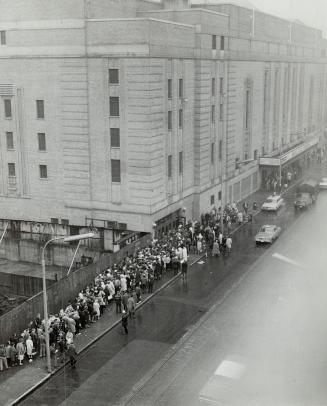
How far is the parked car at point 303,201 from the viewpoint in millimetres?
60956

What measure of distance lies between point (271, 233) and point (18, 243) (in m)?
20.9

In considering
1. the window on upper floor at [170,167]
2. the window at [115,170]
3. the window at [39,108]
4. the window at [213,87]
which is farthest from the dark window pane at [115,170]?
the window at [213,87]

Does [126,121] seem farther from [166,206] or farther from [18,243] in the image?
[18,243]

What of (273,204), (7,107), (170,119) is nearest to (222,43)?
(170,119)

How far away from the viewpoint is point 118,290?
3616 cm

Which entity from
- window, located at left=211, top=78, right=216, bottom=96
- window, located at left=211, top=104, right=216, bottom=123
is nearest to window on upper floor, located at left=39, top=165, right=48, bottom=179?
window, located at left=211, top=104, right=216, bottom=123

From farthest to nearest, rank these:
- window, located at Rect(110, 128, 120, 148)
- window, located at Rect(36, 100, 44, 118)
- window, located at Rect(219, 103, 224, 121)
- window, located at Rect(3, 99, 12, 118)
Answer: window, located at Rect(219, 103, 224, 121) < window, located at Rect(3, 99, 12, 118) < window, located at Rect(36, 100, 44, 118) < window, located at Rect(110, 128, 120, 148)

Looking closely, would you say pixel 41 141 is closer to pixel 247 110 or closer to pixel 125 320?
A: pixel 125 320

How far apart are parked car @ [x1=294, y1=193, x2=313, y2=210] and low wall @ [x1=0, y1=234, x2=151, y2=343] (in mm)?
24413

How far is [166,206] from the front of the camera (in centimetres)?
4862

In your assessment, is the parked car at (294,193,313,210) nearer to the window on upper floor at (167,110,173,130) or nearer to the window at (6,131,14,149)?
the window on upper floor at (167,110,173,130)

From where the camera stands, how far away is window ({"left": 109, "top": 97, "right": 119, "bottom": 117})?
4522 cm

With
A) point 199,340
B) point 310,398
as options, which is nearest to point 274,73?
point 199,340

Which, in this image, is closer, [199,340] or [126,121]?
[199,340]
